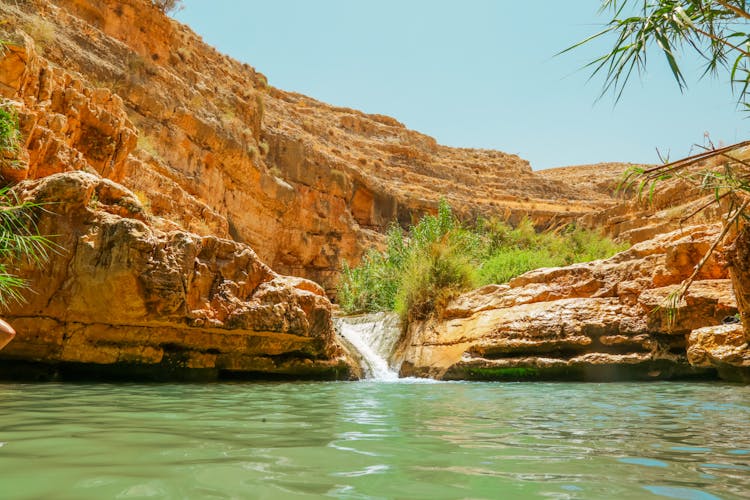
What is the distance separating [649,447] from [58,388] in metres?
4.94

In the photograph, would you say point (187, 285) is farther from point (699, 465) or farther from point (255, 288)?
point (699, 465)

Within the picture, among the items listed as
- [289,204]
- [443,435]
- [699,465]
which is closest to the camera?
[699,465]

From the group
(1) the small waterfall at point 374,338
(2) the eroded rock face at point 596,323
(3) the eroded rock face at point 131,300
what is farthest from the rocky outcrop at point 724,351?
(3) the eroded rock face at point 131,300

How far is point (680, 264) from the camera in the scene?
7.07 meters

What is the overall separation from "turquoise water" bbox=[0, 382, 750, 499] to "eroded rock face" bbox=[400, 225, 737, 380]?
2.49 metres

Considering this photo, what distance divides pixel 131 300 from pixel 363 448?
166 inches

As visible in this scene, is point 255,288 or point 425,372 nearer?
point 255,288

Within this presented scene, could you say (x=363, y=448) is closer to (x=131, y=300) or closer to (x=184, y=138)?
(x=131, y=300)

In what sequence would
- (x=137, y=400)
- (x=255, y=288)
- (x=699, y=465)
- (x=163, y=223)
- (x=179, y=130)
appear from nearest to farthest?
(x=699, y=465) < (x=137, y=400) < (x=255, y=288) < (x=163, y=223) < (x=179, y=130)

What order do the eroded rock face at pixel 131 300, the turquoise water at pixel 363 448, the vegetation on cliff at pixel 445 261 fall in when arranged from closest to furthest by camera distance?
the turquoise water at pixel 363 448, the eroded rock face at pixel 131 300, the vegetation on cliff at pixel 445 261

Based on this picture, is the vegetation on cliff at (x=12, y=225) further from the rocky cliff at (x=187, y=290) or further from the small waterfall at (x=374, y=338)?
the small waterfall at (x=374, y=338)

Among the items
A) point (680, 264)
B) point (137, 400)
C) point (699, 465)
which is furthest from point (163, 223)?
point (680, 264)

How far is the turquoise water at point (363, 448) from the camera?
5.53 ft

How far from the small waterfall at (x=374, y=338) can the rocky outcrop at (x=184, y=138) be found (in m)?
4.19
